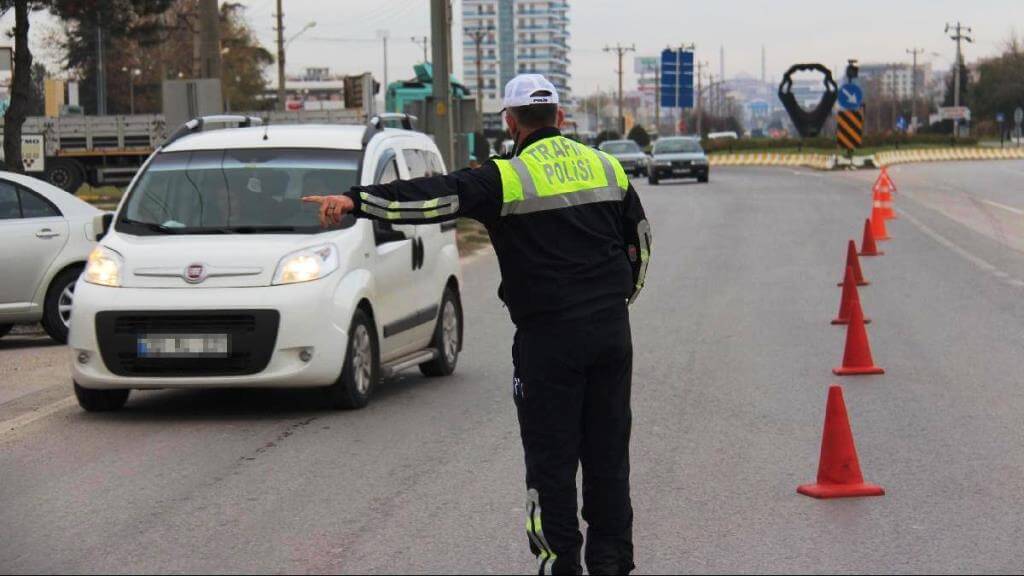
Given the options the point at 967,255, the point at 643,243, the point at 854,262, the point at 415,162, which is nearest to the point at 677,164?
the point at 967,255

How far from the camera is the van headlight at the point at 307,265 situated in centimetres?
962

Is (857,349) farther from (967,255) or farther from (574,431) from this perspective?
(967,255)

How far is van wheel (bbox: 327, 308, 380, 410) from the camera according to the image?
9.86m

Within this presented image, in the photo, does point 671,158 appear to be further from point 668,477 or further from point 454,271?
point 668,477

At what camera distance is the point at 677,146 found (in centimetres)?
5184

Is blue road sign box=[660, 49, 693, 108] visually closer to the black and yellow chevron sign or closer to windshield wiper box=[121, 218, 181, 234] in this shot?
the black and yellow chevron sign

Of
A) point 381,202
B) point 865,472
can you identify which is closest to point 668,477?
point 865,472

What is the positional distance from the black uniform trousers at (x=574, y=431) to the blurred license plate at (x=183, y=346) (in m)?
4.21

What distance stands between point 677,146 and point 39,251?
39.4 meters

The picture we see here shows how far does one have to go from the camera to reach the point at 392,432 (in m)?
9.22

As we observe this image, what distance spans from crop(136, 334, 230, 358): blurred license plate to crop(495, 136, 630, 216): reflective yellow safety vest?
14.3 ft

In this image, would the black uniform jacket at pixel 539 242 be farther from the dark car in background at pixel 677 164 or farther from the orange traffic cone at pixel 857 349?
the dark car in background at pixel 677 164

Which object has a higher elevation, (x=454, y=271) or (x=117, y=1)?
(x=117, y=1)

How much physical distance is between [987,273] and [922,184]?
28587mm
